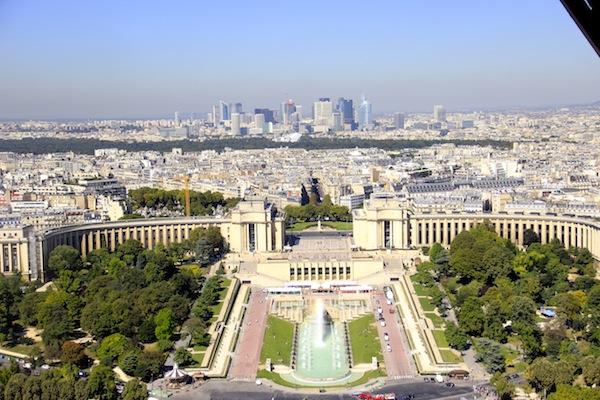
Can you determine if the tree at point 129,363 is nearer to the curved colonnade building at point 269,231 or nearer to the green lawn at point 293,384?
the green lawn at point 293,384

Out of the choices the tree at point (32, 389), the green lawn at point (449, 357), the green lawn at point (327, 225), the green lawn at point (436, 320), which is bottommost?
the green lawn at point (449, 357)

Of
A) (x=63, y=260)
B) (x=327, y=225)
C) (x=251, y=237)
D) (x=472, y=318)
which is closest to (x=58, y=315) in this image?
(x=63, y=260)

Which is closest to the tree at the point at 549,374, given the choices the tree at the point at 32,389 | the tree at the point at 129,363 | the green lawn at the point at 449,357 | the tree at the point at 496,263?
the green lawn at the point at 449,357

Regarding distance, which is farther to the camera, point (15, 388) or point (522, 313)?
point (522, 313)

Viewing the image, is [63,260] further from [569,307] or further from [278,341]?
[569,307]

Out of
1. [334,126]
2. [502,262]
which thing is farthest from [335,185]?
[334,126]

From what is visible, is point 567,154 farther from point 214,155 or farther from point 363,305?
point 363,305
